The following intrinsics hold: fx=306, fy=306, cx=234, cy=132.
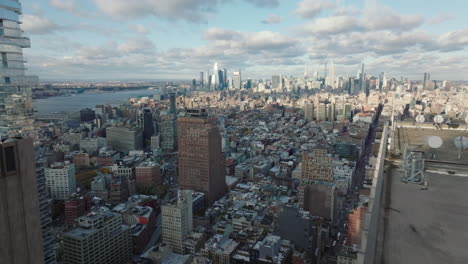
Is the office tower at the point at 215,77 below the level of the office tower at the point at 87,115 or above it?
above

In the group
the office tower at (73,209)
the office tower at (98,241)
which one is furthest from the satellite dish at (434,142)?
the office tower at (73,209)

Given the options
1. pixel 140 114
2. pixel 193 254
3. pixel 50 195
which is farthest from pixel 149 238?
pixel 140 114

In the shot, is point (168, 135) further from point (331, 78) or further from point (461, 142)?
point (331, 78)

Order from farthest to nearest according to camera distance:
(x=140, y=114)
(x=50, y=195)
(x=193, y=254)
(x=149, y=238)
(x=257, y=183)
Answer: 1. (x=140, y=114)
2. (x=257, y=183)
3. (x=50, y=195)
4. (x=149, y=238)
5. (x=193, y=254)

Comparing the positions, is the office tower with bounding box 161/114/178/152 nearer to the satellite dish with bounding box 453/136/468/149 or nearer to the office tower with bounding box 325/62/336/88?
the satellite dish with bounding box 453/136/468/149

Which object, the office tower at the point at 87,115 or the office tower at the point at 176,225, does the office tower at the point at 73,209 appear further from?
the office tower at the point at 87,115

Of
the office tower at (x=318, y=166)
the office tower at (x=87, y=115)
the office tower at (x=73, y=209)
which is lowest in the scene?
the office tower at (x=73, y=209)

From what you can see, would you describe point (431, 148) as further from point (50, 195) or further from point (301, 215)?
point (50, 195)
